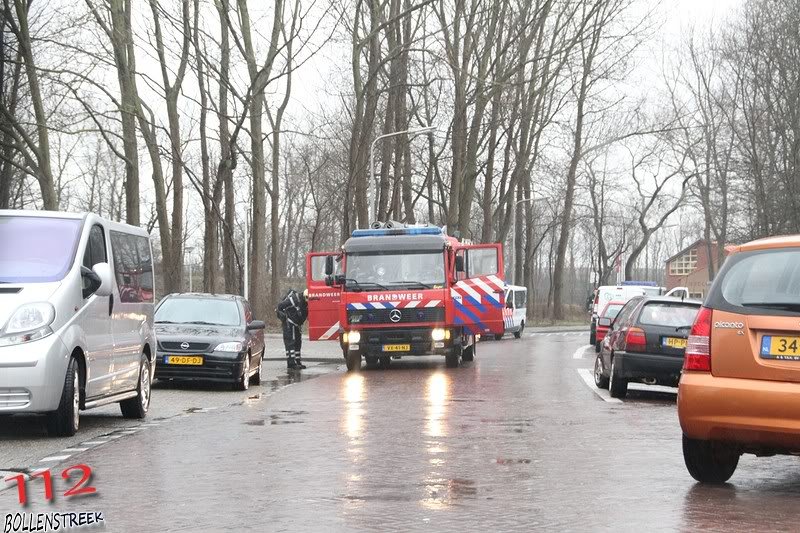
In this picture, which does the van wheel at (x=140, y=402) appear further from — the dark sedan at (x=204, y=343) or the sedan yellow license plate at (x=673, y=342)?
the sedan yellow license plate at (x=673, y=342)

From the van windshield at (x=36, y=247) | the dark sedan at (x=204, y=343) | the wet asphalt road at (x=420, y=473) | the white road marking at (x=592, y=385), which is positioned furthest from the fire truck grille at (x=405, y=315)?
the van windshield at (x=36, y=247)

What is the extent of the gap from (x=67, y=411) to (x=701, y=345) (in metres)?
6.31

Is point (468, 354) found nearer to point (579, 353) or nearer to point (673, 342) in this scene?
point (579, 353)

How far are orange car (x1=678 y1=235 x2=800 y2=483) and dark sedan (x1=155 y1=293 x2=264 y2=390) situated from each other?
12.0m

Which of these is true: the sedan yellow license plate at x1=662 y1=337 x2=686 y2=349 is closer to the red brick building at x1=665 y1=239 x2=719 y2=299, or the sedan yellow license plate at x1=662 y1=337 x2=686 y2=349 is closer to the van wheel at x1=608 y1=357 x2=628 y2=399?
the van wheel at x1=608 y1=357 x2=628 y2=399

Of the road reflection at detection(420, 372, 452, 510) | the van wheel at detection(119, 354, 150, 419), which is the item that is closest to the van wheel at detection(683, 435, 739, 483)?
the road reflection at detection(420, 372, 452, 510)

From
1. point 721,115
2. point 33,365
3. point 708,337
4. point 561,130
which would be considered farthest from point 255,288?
point 708,337

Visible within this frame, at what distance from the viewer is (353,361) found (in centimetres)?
2689

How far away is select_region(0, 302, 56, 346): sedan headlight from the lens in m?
12.1

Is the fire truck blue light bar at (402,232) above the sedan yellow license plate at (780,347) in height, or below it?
above

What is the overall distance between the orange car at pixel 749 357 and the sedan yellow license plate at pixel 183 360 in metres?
12.1

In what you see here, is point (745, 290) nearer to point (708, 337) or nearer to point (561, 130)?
point (708, 337)

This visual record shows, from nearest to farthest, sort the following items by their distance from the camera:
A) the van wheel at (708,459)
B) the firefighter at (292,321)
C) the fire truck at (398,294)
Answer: the van wheel at (708,459)
the fire truck at (398,294)
the firefighter at (292,321)

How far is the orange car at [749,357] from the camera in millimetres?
8414
